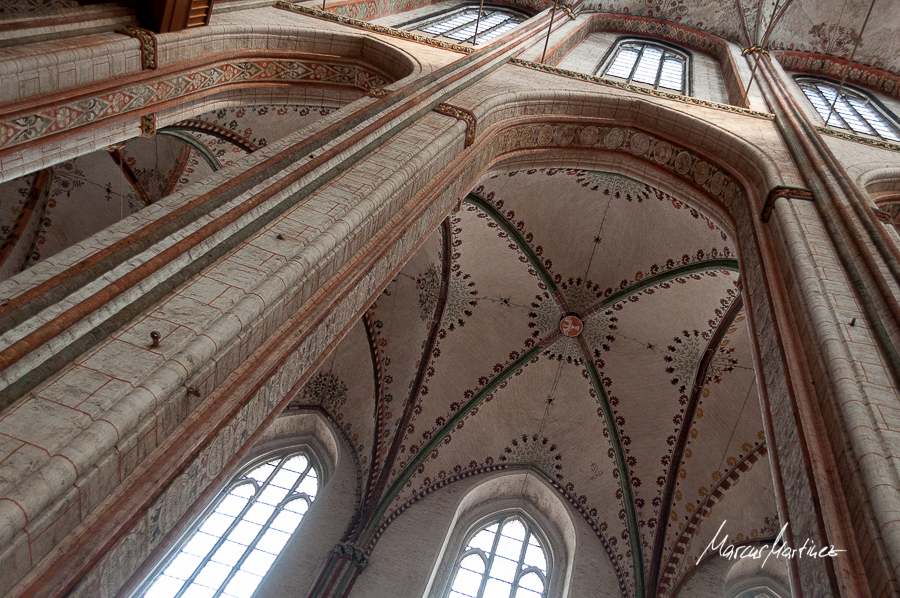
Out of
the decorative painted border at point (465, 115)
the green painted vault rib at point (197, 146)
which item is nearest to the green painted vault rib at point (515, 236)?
the green painted vault rib at point (197, 146)

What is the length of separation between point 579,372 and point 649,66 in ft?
15.4

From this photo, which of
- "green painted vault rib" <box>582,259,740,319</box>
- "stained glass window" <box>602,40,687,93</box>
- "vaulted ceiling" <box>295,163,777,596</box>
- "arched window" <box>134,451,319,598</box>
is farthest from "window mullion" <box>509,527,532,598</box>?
"stained glass window" <box>602,40,687,93</box>

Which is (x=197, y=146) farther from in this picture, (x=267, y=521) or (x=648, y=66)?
(x=648, y=66)

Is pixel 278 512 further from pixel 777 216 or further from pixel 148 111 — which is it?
pixel 777 216

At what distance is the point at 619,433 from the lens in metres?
9.16

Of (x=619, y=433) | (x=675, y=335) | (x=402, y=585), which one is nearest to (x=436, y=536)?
(x=402, y=585)

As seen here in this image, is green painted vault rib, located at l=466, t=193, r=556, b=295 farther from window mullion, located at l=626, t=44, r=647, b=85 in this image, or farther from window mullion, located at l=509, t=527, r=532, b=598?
window mullion, located at l=509, t=527, r=532, b=598

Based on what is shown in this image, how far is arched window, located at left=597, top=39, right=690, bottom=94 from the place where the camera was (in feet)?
30.5

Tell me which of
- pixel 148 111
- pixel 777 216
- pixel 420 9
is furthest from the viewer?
pixel 420 9

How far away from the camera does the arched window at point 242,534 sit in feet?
21.8

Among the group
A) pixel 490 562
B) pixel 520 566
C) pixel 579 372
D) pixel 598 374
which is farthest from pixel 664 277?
pixel 490 562

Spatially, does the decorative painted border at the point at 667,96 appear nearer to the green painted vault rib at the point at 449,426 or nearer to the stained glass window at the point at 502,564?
the green painted vault rib at the point at 449,426

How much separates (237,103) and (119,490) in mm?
4951

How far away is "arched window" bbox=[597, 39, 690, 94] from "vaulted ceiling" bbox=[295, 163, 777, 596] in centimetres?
199
